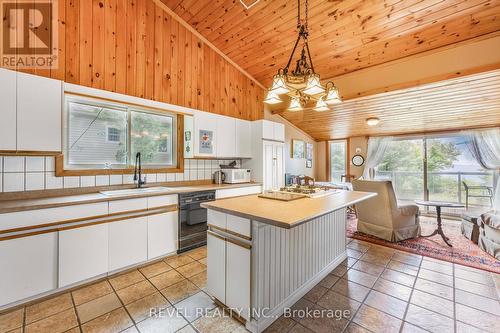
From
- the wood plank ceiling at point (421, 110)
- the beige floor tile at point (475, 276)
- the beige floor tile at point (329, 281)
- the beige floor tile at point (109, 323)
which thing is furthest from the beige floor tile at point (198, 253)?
the wood plank ceiling at point (421, 110)

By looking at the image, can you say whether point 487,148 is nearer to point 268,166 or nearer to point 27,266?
point 268,166

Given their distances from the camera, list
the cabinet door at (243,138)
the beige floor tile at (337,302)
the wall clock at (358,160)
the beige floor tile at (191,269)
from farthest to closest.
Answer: the wall clock at (358,160) → the cabinet door at (243,138) → the beige floor tile at (191,269) → the beige floor tile at (337,302)

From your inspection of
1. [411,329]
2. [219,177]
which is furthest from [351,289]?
[219,177]

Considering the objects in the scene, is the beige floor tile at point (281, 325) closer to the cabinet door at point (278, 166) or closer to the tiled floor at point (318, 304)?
the tiled floor at point (318, 304)

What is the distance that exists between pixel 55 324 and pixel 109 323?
1.33 feet

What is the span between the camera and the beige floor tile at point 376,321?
167cm

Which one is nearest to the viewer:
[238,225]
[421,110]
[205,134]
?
[238,225]

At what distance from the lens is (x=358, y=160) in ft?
19.6

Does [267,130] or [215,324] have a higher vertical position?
[267,130]

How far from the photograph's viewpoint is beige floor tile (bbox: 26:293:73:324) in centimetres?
179

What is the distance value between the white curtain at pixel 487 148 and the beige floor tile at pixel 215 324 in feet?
17.8

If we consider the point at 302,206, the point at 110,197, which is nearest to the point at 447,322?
the point at 302,206
